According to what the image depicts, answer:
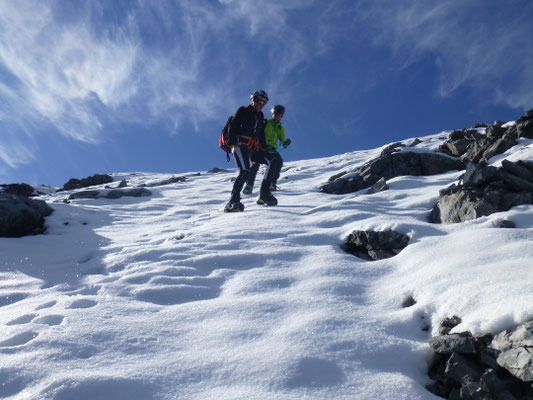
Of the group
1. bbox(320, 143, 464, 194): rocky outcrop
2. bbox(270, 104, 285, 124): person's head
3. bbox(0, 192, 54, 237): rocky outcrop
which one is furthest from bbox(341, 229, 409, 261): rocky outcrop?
bbox(270, 104, 285, 124): person's head

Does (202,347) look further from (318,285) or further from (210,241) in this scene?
(210,241)

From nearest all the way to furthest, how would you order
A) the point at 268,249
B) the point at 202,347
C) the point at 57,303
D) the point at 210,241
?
the point at 202,347 → the point at 57,303 → the point at 268,249 → the point at 210,241

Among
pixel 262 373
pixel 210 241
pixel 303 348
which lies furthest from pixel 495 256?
pixel 210 241

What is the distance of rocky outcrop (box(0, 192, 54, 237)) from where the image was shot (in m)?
6.54

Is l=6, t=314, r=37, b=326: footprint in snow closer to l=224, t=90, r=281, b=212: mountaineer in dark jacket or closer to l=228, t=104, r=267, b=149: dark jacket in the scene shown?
l=224, t=90, r=281, b=212: mountaineer in dark jacket

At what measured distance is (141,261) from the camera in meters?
4.88

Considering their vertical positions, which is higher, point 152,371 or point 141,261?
point 141,261

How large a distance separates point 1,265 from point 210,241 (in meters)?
3.00

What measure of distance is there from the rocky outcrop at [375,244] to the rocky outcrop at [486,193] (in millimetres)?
1198

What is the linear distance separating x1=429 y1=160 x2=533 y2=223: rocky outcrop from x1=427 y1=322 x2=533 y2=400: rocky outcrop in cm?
311

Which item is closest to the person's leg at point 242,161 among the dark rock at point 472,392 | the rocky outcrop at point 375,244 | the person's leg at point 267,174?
the person's leg at point 267,174

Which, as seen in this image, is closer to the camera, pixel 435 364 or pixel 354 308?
pixel 435 364

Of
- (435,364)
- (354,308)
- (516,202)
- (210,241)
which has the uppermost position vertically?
(516,202)

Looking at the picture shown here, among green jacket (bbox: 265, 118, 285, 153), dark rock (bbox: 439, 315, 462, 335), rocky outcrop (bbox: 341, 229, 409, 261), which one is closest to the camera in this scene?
dark rock (bbox: 439, 315, 462, 335)
